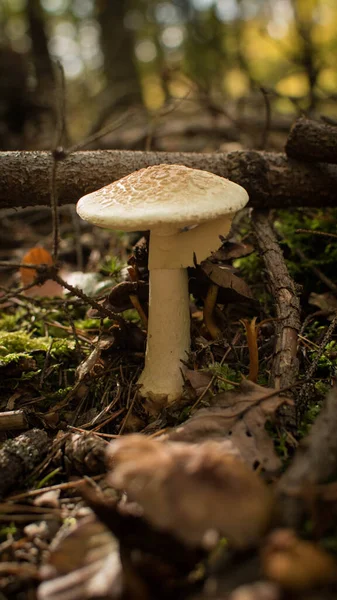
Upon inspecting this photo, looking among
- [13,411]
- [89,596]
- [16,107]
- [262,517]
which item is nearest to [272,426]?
[262,517]

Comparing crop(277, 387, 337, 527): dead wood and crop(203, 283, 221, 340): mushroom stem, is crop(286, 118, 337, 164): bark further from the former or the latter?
crop(277, 387, 337, 527): dead wood

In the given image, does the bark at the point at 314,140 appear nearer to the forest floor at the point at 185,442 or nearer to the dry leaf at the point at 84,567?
the forest floor at the point at 185,442

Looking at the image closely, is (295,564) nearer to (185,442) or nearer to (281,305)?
(185,442)

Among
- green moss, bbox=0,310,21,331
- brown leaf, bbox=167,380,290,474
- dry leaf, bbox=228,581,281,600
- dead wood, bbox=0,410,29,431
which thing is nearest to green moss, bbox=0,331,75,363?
green moss, bbox=0,310,21,331

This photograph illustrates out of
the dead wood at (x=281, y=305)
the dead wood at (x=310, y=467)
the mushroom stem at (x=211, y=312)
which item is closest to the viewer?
the dead wood at (x=310, y=467)

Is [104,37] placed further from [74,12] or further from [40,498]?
[40,498]

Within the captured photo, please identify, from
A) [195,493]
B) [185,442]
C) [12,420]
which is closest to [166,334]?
[185,442]

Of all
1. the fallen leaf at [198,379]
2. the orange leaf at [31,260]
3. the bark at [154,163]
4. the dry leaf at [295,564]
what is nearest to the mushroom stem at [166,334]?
the fallen leaf at [198,379]
